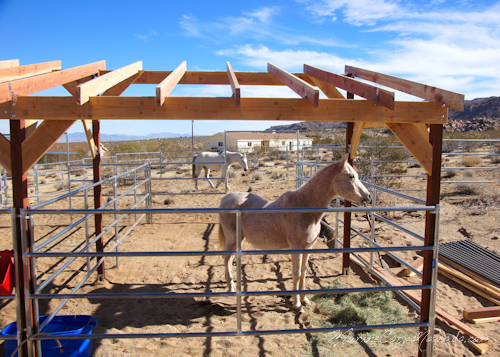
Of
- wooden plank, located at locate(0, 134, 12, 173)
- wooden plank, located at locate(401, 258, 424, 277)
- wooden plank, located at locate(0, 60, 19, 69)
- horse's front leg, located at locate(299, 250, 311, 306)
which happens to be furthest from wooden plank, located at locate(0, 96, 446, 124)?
wooden plank, located at locate(401, 258, 424, 277)

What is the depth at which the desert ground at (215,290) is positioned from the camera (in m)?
3.07

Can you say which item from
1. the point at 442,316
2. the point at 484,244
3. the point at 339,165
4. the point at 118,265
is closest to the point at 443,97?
the point at 339,165

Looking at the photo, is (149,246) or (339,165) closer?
(339,165)

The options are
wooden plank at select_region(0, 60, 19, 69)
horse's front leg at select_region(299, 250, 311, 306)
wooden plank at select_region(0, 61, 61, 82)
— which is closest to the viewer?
wooden plank at select_region(0, 61, 61, 82)

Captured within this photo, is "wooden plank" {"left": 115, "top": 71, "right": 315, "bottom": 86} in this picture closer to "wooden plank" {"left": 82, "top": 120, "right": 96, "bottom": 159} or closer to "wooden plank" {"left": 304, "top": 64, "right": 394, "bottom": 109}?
"wooden plank" {"left": 304, "top": 64, "right": 394, "bottom": 109}

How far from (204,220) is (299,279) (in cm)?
461

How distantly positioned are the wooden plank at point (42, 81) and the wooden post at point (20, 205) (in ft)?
0.86

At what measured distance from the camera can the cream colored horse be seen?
340cm

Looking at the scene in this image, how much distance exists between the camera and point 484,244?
586 centimetres

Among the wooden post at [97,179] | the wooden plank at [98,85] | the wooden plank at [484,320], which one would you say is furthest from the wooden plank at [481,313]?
the wooden post at [97,179]

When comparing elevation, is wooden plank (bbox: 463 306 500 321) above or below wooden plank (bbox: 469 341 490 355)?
above

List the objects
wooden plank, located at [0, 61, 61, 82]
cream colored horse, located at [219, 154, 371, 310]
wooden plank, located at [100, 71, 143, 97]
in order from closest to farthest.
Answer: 1. wooden plank, located at [0, 61, 61, 82]
2. cream colored horse, located at [219, 154, 371, 310]
3. wooden plank, located at [100, 71, 143, 97]

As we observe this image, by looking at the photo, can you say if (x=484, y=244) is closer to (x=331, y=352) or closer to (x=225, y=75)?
(x=331, y=352)

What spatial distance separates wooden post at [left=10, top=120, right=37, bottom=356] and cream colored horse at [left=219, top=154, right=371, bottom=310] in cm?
233
